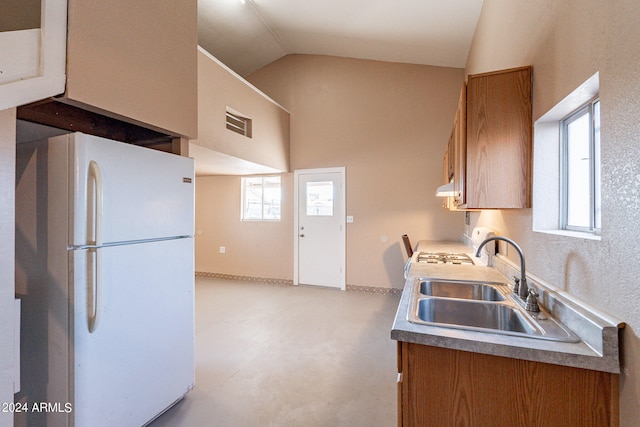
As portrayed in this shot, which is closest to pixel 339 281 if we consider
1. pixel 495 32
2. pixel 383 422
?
pixel 383 422

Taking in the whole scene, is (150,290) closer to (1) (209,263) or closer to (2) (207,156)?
(2) (207,156)

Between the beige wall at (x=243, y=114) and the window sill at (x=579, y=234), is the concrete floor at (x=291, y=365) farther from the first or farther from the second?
the beige wall at (x=243, y=114)

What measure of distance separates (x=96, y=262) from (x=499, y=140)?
220 cm

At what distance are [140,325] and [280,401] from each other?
1.06 m

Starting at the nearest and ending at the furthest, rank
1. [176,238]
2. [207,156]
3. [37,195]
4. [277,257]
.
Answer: [37,195], [176,238], [207,156], [277,257]

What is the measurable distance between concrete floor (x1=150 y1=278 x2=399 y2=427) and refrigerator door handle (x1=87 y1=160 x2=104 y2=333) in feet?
2.92

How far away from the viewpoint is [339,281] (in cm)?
483

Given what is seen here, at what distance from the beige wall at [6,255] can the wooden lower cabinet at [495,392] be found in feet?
5.05

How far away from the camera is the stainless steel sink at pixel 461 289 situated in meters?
1.75

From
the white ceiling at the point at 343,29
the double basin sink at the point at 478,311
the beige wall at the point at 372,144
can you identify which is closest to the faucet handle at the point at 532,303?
the double basin sink at the point at 478,311

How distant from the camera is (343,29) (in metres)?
3.80

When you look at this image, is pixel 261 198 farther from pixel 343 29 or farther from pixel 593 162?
pixel 593 162

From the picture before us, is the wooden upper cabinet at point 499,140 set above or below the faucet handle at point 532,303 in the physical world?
above

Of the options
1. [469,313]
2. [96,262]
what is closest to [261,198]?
[96,262]
